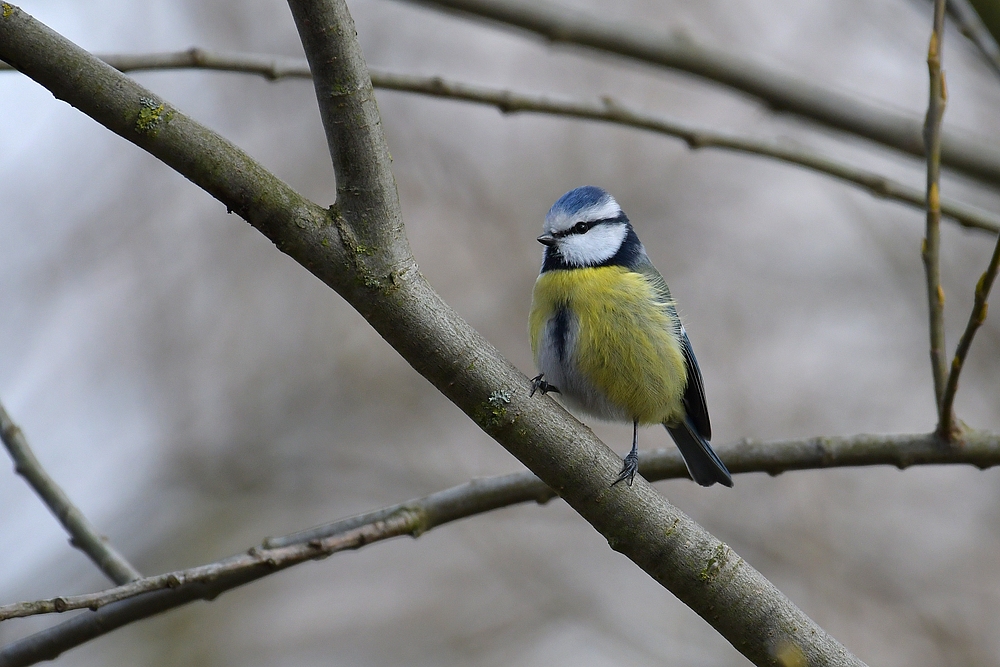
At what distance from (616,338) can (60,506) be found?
1.72 meters

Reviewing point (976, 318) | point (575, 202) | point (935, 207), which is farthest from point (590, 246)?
point (976, 318)

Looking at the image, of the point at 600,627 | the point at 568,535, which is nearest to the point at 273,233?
the point at 600,627

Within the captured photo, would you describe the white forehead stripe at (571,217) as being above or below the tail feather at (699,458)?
above

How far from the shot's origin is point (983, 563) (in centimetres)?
501

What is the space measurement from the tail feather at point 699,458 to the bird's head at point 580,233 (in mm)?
696

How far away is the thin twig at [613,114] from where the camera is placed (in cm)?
252

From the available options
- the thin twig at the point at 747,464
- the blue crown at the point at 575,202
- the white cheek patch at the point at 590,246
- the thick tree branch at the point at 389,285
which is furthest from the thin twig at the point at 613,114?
the thick tree branch at the point at 389,285

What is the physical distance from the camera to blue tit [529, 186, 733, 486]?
2.77 metres

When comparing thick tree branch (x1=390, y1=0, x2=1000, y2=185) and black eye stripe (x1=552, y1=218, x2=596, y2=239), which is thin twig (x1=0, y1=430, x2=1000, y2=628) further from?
thick tree branch (x1=390, y1=0, x2=1000, y2=185)

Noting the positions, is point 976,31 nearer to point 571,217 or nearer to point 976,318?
point 976,318

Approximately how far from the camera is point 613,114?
9.32 ft

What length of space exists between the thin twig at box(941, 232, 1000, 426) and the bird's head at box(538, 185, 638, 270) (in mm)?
1240

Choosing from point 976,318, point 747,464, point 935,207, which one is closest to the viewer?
point 976,318

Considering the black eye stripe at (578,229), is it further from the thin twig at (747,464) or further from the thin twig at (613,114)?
the thin twig at (747,464)
